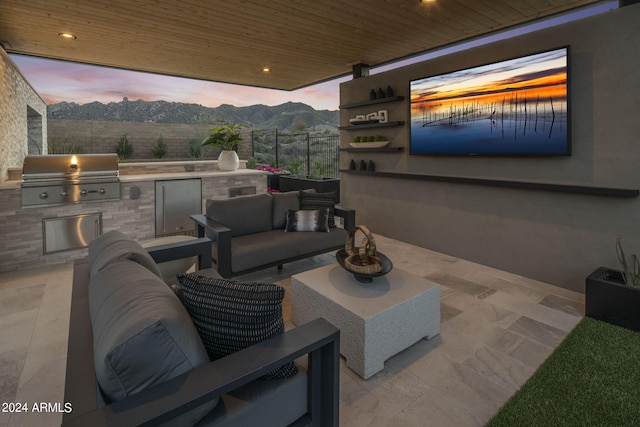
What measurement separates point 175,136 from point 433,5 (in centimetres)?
828

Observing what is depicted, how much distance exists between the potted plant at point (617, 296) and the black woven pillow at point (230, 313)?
2.65 metres

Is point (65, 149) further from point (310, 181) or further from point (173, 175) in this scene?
point (310, 181)

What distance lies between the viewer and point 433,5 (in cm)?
339

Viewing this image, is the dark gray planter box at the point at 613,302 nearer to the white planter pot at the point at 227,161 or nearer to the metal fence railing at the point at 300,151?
the white planter pot at the point at 227,161

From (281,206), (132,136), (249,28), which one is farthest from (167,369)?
(132,136)

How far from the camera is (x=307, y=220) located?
12.3 ft

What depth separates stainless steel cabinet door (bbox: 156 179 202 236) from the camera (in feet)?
15.8

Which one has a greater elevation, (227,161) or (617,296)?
(227,161)

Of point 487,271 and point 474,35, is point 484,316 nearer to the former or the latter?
point 487,271

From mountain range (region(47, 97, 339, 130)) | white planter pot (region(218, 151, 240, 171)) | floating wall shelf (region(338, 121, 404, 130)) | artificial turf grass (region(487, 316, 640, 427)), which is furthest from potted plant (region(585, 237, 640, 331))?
mountain range (region(47, 97, 339, 130))

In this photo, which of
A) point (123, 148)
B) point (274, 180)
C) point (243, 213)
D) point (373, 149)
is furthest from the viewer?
point (123, 148)

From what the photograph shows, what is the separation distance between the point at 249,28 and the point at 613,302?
431 centimetres

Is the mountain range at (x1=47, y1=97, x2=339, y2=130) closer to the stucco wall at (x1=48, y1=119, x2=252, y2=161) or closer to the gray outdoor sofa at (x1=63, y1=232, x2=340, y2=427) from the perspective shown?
the stucco wall at (x1=48, y1=119, x2=252, y2=161)

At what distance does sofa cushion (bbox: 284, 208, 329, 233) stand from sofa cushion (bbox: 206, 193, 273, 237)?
0.23 metres
